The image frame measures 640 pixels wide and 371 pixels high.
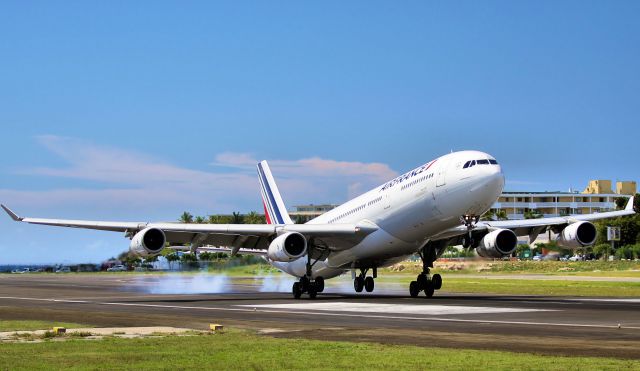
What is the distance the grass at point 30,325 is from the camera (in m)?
28.3

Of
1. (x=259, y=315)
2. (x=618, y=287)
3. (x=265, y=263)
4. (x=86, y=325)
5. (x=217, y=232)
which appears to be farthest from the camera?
(x=265, y=263)

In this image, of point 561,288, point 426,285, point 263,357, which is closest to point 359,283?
point 426,285

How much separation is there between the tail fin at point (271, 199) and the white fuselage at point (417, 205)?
1167 centimetres

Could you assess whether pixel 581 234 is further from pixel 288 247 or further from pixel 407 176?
pixel 288 247

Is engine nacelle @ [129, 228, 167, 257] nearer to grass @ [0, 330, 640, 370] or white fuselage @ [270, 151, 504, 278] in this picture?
white fuselage @ [270, 151, 504, 278]

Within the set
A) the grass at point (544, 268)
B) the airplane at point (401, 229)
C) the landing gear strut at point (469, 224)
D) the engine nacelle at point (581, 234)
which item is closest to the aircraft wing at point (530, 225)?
the airplane at point (401, 229)

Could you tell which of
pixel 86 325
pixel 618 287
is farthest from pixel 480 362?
pixel 618 287

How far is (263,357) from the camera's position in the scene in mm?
19797

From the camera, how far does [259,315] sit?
34.8 m

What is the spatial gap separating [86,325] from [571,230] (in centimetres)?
2865

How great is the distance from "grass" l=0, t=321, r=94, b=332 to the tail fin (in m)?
35.8

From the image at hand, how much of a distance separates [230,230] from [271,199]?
15.5m

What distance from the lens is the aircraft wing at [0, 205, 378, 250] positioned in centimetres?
5094

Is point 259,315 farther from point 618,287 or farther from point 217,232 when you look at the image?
point 618,287
